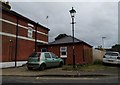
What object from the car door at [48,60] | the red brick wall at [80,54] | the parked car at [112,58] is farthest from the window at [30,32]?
the parked car at [112,58]

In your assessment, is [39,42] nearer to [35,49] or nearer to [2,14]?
[35,49]

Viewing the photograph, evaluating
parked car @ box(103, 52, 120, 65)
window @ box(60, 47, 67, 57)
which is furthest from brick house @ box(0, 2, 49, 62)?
parked car @ box(103, 52, 120, 65)

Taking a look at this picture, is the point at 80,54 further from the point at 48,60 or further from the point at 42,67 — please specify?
the point at 42,67

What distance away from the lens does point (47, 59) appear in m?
21.6

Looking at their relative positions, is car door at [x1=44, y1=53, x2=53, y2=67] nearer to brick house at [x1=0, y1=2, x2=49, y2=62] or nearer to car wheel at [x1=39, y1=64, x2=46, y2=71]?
car wheel at [x1=39, y1=64, x2=46, y2=71]

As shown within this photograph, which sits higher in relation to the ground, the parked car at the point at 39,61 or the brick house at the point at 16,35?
the brick house at the point at 16,35

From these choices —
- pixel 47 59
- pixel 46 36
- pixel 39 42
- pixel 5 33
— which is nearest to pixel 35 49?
pixel 39 42

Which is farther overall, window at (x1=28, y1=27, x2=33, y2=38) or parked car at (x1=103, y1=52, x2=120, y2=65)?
window at (x1=28, y1=27, x2=33, y2=38)

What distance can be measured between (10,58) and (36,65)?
7081 millimetres

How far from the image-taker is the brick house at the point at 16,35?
25828 millimetres

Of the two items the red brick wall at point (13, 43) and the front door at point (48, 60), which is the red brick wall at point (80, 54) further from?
the front door at point (48, 60)

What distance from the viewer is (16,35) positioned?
28125mm

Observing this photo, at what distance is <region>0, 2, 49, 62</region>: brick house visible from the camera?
25.8 m

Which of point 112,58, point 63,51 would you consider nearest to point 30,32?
point 63,51
